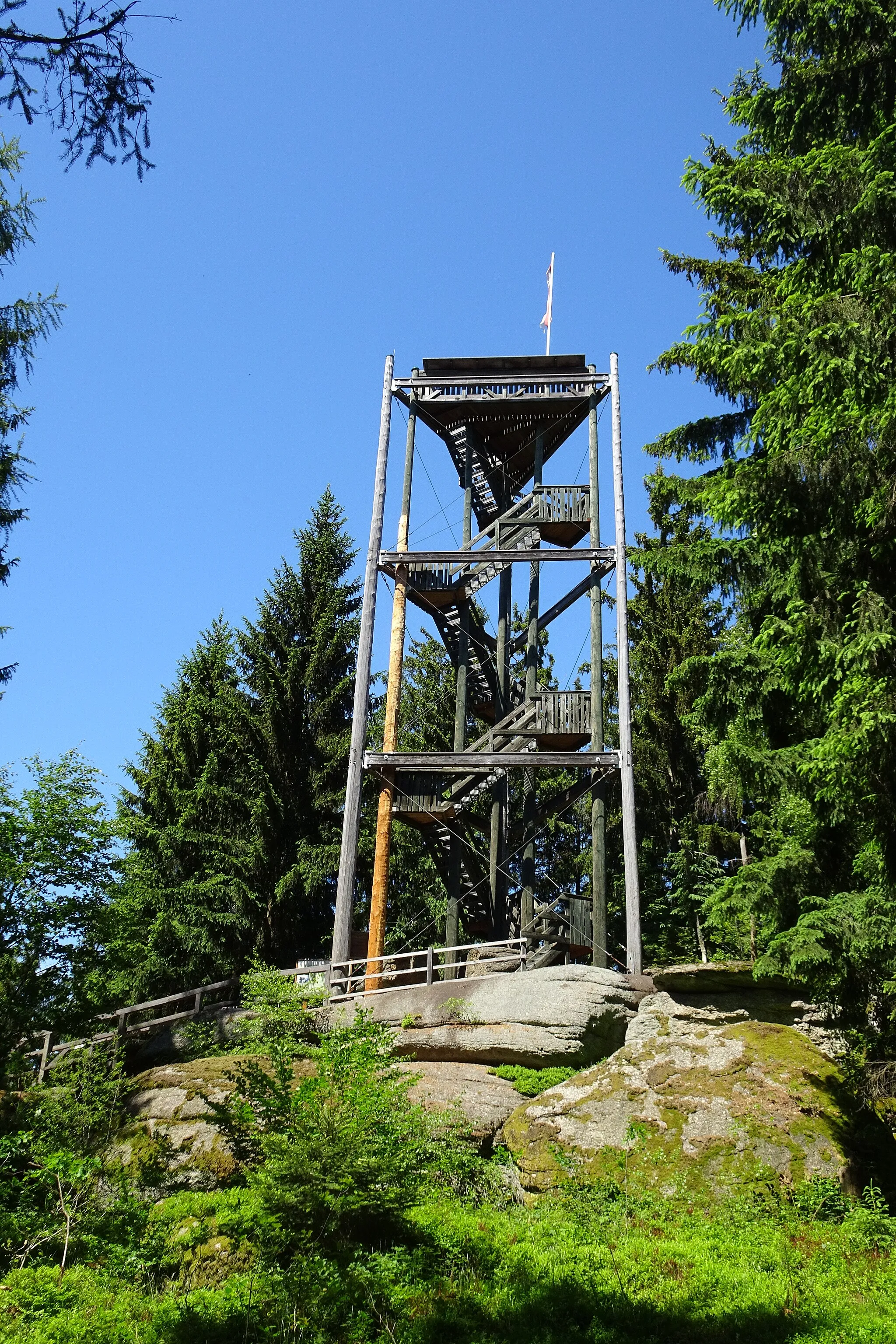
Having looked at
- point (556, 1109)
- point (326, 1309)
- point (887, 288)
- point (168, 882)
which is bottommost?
point (326, 1309)

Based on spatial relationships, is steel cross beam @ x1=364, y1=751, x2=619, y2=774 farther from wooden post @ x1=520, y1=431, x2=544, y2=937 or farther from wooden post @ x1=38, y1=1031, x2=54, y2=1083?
wooden post @ x1=38, y1=1031, x2=54, y2=1083

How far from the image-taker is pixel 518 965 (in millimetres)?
16141

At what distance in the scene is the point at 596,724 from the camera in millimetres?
17812

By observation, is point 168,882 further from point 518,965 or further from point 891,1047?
point 891,1047

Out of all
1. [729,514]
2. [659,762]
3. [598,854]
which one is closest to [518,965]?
[598,854]

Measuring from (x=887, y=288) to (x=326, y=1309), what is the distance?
964 cm

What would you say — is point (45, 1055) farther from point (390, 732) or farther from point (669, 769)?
point (669, 769)

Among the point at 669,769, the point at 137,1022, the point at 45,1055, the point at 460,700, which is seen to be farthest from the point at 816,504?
the point at 669,769

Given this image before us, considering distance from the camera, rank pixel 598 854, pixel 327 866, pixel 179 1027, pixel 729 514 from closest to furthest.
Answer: pixel 729 514, pixel 179 1027, pixel 598 854, pixel 327 866

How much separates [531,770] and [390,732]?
3.03m

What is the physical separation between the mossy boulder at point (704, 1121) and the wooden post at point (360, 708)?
5.84 m

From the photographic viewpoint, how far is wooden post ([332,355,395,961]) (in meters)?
17.0

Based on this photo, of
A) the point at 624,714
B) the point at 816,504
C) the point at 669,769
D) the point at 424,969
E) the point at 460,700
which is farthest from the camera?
the point at 669,769

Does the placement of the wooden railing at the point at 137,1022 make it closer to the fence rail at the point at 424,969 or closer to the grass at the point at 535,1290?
the fence rail at the point at 424,969
